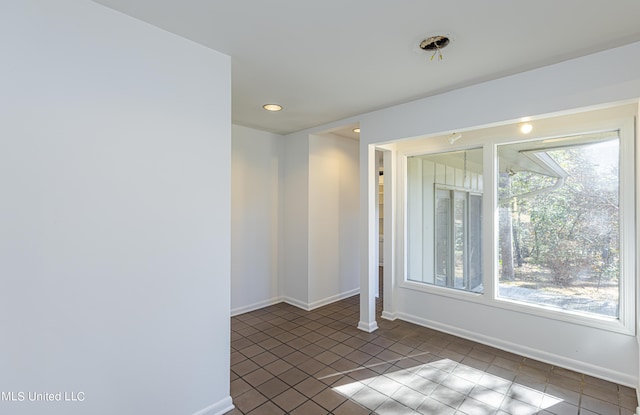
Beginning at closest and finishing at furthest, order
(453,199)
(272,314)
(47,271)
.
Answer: (47,271) → (453,199) → (272,314)

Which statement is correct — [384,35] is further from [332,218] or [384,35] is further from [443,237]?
[332,218]

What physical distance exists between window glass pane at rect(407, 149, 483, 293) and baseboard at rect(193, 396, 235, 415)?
7.96ft

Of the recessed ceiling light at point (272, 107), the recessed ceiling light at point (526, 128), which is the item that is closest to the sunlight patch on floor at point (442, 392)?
the recessed ceiling light at point (526, 128)

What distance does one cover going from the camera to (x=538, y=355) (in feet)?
8.83

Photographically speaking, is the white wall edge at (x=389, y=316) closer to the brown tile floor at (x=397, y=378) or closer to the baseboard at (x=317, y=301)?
the brown tile floor at (x=397, y=378)

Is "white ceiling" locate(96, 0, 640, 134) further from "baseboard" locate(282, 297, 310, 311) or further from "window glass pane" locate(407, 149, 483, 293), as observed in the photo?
"baseboard" locate(282, 297, 310, 311)

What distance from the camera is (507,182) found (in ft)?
10.0

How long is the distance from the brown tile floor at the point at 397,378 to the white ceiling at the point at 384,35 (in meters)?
2.38

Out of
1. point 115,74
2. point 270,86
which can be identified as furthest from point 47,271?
point 270,86

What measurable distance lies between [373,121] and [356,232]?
2.07 meters

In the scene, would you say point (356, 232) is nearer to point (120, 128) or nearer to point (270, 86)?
point (270, 86)

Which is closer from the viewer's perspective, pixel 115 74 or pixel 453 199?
pixel 115 74

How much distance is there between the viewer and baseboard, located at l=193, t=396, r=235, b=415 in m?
1.93

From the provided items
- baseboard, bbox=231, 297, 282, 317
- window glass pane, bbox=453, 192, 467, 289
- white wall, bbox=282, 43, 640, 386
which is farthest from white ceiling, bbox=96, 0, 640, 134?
baseboard, bbox=231, 297, 282, 317
